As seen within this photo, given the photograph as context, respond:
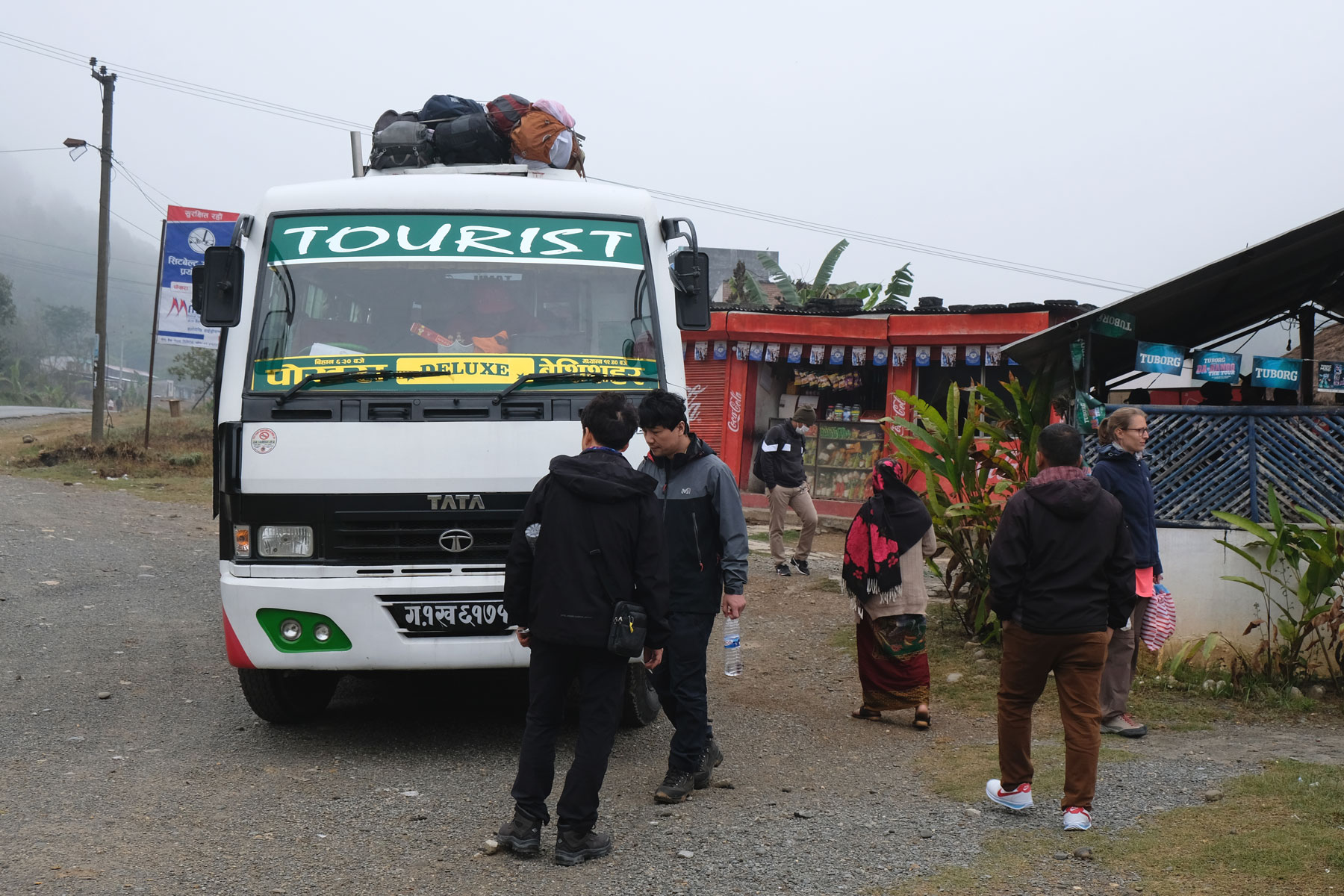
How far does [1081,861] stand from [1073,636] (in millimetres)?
822

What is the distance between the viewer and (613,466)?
13.9ft

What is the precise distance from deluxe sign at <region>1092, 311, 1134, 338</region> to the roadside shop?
26.3 feet

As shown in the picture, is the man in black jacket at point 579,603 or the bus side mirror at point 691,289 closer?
the man in black jacket at point 579,603

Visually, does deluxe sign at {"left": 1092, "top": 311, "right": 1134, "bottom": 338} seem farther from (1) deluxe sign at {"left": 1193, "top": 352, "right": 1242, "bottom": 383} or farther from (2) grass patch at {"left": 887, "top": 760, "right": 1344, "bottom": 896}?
(2) grass patch at {"left": 887, "top": 760, "right": 1344, "bottom": 896}

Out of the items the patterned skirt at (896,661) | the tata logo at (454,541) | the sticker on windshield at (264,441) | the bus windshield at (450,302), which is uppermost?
the bus windshield at (450,302)

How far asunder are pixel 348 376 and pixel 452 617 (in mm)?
1197

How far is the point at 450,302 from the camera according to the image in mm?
5641

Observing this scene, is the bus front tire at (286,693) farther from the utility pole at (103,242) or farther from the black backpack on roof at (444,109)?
the utility pole at (103,242)

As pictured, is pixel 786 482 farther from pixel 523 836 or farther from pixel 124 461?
pixel 124 461

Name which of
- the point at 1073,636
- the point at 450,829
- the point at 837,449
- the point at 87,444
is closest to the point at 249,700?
the point at 450,829

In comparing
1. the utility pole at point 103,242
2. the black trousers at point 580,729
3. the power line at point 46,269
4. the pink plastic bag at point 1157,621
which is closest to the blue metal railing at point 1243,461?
the pink plastic bag at point 1157,621

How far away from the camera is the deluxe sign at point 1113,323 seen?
25.9ft

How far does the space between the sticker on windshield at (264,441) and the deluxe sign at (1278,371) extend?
21.2ft

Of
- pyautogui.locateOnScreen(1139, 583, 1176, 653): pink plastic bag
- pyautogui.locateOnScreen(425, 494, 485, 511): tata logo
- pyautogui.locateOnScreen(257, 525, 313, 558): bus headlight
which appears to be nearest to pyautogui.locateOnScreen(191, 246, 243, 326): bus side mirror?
pyautogui.locateOnScreen(257, 525, 313, 558): bus headlight
